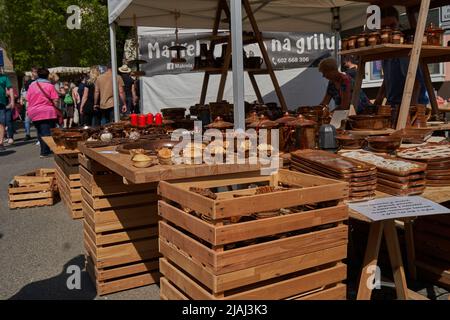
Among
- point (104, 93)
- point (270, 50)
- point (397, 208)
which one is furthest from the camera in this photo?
point (270, 50)

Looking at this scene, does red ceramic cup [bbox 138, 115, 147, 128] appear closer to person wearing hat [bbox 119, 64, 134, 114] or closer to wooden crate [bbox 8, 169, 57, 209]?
wooden crate [bbox 8, 169, 57, 209]

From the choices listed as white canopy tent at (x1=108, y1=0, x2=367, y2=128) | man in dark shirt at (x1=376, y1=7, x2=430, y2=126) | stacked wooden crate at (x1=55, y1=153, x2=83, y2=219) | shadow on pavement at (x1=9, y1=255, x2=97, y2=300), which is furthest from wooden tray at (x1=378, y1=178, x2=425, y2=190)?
stacked wooden crate at (x1=55, y1=153, x2=83, y2=219)

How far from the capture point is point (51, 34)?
1758 centimetres

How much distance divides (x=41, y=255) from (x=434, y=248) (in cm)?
327

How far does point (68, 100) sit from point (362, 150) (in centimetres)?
1381

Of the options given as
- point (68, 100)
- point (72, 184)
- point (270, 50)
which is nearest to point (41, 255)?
point (72, 184)

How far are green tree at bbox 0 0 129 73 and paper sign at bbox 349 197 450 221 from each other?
536 inches

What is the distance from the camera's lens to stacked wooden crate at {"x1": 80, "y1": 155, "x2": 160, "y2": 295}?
11.3 ft

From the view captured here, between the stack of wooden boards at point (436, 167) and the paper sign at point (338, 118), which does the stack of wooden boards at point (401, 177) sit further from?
the paper sign at point (338, 118)

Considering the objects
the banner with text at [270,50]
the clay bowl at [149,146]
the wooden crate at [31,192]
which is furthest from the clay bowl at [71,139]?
the banner with text at [270,50]

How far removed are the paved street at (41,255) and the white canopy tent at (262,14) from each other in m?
1.88

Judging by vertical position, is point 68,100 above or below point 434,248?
A: above

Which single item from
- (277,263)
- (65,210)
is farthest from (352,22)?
(277,263)

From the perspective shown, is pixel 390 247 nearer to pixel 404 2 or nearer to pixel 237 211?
pixel 237 211
